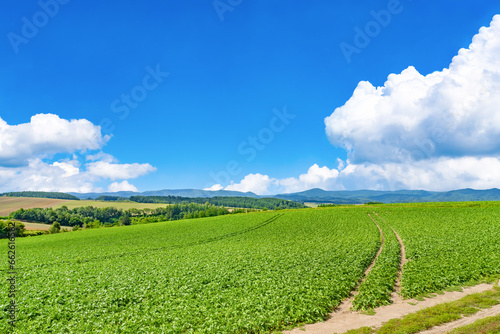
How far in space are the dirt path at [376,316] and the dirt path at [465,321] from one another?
7.93 ft

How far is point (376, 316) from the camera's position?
54.5ft

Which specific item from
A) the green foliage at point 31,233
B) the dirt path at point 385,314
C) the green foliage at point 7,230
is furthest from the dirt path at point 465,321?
the green foliage at point 31,233

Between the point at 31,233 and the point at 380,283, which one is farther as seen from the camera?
the point at 31,233

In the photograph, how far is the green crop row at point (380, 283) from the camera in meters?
18.4

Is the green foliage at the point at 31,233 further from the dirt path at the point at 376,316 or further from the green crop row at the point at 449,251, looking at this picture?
the green crop row at the point at 449,251

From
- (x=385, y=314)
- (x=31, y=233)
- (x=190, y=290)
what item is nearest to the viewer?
(x=385, y=314)

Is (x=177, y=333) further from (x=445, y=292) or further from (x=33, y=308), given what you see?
(x=445, y=292)

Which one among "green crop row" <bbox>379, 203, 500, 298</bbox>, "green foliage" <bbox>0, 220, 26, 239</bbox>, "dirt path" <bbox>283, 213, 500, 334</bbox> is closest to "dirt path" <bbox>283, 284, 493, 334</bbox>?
"dirt path" <bbox>283, 213, 500, 334</bbox>

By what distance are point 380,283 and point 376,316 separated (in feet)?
19.7

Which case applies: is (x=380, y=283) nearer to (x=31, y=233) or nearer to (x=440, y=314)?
(x=440, y=314)

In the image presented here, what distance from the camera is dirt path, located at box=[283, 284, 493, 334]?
15.3 metres

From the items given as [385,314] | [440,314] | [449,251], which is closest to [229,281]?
[385,314]

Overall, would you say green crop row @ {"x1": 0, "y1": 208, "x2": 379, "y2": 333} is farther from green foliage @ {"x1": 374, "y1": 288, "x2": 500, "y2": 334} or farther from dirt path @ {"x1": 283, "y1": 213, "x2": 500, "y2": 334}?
green foliage @ {"x1": 374, "y1": 288, "x2": 500, "y2": 334}

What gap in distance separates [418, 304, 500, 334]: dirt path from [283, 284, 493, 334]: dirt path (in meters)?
2.42
